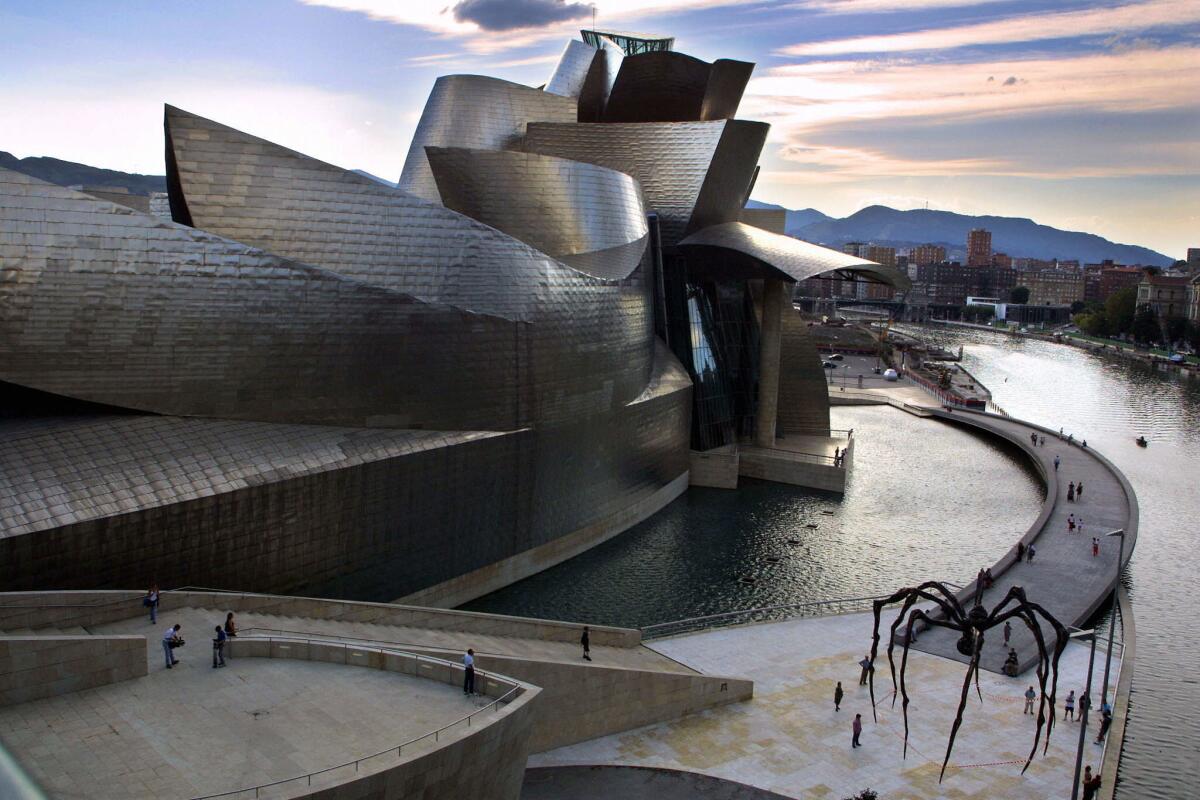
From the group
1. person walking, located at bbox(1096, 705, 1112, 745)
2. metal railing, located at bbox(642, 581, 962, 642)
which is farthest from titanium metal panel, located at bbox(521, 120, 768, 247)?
person walking, located at bbox(1096, 705, 1112, 745)

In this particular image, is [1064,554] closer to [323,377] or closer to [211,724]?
[323,377]

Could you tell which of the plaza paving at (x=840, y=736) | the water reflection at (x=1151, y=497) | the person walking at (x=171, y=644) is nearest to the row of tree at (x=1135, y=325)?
the water reflection at (x=1151, y=497)

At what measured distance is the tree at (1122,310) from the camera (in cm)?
12612

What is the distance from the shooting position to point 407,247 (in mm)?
23078

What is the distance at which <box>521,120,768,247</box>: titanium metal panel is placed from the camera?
38.9 m

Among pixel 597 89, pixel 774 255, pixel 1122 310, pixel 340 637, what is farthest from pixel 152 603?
pixel 1122 310

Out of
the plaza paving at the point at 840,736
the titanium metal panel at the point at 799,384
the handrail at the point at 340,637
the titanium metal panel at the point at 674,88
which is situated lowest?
the plaza paving at the point at 840,736

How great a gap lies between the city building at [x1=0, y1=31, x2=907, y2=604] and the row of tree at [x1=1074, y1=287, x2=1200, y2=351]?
10018 cm

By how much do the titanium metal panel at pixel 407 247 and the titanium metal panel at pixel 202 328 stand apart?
2.68ft

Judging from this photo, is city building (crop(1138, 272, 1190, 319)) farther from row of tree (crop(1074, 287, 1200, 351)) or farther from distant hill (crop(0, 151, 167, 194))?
distant hill (crop(0, 151, 167, 194))

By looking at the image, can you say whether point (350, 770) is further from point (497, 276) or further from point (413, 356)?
point (497, 276)

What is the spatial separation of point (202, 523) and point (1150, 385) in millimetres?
86718

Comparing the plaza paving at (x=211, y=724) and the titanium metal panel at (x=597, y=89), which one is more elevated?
the titanium metal panel at (x=597, y=89)

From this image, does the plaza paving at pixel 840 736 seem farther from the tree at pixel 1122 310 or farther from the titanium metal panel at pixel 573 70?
the tree at pixel 1122 310
